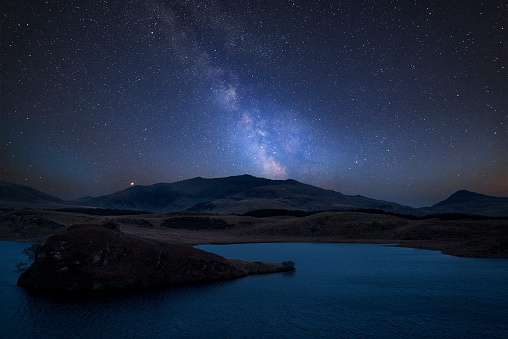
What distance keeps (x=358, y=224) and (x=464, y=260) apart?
56865 mm

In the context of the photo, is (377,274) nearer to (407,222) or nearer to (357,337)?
(357,337)

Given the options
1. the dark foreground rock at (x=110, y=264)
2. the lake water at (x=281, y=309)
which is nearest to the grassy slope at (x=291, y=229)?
the lake water at (x=281, y=309)

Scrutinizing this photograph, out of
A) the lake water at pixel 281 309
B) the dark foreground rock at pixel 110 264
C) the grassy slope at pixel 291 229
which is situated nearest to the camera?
the lake water at pixel 281 309

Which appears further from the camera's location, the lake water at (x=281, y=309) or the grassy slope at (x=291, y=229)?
the grassy slope at (x=291, y=229)

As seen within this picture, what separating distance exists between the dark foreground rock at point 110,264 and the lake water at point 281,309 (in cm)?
218

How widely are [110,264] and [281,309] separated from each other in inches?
751

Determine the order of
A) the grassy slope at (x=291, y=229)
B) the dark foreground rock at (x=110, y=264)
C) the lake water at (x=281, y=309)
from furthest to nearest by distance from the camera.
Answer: the grassy slope at (x=291, y=229)
the dark foreground rock at (x=110, y=264)
the lake water at (x=281, y=309)

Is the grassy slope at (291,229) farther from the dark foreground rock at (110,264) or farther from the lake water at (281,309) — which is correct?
the dark foreground rock at (110,264)

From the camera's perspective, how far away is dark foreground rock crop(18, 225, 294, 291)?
1224 inches

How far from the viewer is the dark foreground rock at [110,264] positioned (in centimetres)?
3108

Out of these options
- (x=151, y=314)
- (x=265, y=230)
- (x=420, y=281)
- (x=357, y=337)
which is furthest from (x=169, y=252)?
(x=265, y=230)

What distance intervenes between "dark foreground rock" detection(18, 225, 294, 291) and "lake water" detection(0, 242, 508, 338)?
218cm

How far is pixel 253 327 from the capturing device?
855 inches

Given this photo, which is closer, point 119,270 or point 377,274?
point 119,270
